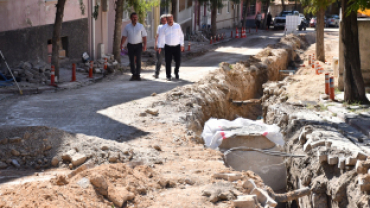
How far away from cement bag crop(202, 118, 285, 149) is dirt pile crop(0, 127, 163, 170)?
188cm

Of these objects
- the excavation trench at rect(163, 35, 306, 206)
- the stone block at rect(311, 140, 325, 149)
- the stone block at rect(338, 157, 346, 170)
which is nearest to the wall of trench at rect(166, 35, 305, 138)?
the excavation trench at rect(163, 35, 306, 206)

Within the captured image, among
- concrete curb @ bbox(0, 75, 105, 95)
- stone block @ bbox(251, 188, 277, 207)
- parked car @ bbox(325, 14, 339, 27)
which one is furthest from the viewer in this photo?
parked car @ bbox(325, 14, 339, 27)

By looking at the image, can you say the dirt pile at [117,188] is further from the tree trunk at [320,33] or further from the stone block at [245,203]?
the tree trunk at [320,33]

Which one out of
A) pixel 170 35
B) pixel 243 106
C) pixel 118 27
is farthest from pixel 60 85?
pixel 243 106

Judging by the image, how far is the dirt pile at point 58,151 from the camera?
21.8 ft

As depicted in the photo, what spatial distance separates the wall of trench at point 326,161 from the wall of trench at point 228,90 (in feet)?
6.22

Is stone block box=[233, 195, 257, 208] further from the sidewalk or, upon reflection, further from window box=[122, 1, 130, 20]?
window box=[122, 1, 130, 20]

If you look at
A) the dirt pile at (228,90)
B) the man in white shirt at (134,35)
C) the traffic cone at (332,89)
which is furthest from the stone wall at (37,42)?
the traffic cone at (332,89)

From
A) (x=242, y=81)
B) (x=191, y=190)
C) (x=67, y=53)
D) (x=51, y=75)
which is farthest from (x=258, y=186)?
(x=67, y=53)

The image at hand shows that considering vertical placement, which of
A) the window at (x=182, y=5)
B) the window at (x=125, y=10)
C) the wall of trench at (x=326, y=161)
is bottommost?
the wall of trench at (x=326, y=161)

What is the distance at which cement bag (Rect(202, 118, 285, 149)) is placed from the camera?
880 cm

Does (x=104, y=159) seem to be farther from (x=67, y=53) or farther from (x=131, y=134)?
(x=67, y=53)

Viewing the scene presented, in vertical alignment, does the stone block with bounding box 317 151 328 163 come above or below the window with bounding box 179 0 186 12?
below

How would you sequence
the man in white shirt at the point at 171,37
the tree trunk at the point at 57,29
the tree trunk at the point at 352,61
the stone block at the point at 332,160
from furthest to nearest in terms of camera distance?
the tree trunk at the point at 57,29, the man in white shirt at the point at 171,37, the tree trunk at the point at 352,61, the stone block at the point at 332,160
